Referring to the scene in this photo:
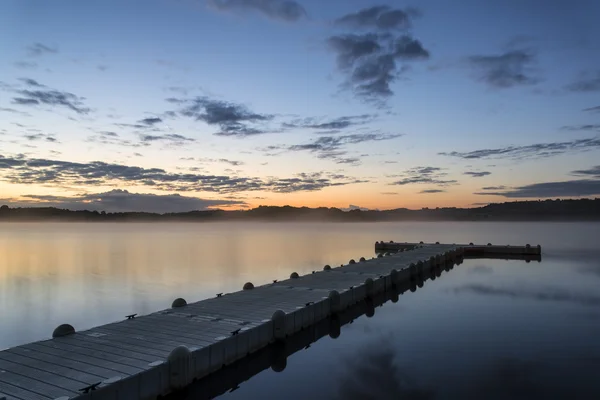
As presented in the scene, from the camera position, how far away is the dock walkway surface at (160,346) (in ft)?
33.6

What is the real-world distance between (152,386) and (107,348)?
9.81 ft

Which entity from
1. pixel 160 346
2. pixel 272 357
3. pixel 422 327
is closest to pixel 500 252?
pixel 422 327

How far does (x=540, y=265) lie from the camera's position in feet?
165

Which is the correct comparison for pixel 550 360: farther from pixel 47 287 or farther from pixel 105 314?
pixel 47 287

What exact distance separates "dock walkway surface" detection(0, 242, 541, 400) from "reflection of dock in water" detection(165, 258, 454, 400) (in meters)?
0.31

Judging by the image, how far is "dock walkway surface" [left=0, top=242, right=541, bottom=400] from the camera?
10.2m

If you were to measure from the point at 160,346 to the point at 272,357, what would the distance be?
4737 mm

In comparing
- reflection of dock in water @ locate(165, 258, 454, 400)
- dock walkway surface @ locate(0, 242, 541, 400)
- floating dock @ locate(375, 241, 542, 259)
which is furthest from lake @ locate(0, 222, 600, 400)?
floating dock @ locate(375, 241, 542, 259)

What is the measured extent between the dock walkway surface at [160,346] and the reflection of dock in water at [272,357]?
0.31 m

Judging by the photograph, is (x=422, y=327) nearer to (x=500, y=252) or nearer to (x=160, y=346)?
(x=160, y=346)

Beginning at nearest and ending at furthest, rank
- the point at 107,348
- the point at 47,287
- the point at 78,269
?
the point at 107,348 < the point at 47,287 < the point at 78,269

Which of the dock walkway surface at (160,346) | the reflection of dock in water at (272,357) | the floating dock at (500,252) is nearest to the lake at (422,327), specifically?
the reflection of dock in water at (272,357)

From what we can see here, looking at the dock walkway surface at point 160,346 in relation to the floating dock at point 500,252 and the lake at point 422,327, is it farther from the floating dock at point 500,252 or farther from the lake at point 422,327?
the floating dock at point 500,252

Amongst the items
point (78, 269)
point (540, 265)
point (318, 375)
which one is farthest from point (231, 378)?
point (540, 265)
